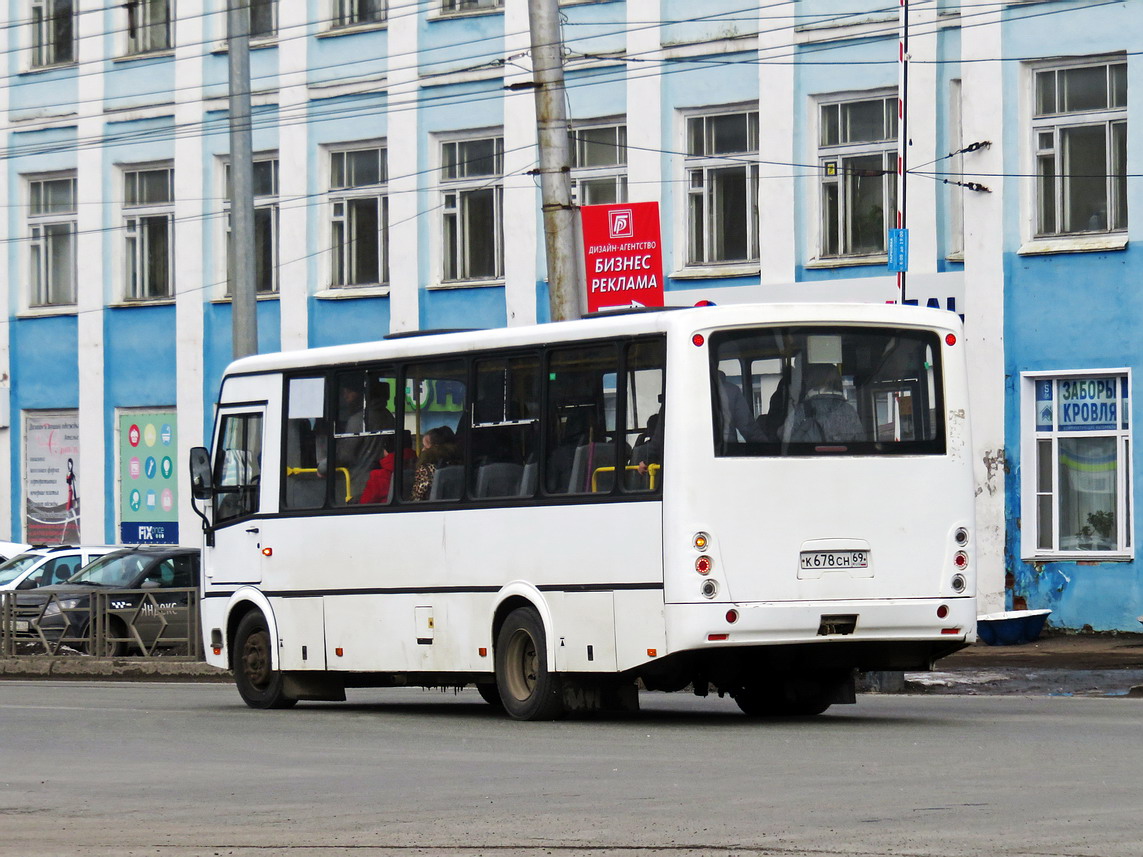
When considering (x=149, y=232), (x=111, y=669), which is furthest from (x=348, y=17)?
(x=111, y=669)

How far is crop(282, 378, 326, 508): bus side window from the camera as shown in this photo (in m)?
18.6

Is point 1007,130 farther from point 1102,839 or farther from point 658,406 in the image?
point 1102,839

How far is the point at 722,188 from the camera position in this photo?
32.5 metres

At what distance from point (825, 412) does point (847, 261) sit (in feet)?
50.3

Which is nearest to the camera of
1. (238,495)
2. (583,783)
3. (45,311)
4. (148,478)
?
(583,783)

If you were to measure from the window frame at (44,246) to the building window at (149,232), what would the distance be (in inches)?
46.9

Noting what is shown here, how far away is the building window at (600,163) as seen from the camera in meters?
33.4

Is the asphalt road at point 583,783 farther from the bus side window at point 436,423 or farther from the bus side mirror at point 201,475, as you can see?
the bus side mirror at point 201,475

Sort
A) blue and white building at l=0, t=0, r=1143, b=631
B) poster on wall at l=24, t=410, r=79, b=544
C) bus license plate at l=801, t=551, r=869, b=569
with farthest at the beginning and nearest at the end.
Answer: poster on wall at l=24, t=410, r=79, b=544 → blue and white building at l=0, t=0, r=1143, b=631 → bus license plate at l=801, t=551, r=869, b=569

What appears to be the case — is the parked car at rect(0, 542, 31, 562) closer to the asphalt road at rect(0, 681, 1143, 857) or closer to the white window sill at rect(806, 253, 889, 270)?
the white window sill at rect(806, 253, 889, 270)

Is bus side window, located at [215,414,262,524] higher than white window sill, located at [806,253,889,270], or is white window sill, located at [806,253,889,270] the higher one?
white window sill, located at [806,253,889,270]

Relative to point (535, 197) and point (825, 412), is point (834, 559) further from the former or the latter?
point (535, 197)

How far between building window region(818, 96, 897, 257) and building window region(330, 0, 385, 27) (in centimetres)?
812

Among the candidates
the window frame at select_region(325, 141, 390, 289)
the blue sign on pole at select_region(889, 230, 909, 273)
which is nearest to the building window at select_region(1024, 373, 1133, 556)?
the blue sign on pole at select_region(889, 230, 909, 273)
